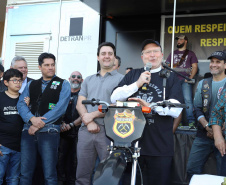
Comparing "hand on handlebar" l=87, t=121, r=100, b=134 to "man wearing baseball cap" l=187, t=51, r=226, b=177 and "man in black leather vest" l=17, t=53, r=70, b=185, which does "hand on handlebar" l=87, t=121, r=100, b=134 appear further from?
"man wearing baseball cap" l=187, t=51, r=226, b=177

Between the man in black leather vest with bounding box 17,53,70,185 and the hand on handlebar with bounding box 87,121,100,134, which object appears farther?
the man in black leather vest with bounding box 17,53,70,185

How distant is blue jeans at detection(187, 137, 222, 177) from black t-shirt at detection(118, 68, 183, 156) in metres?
1.05

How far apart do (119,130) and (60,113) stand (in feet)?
6.59

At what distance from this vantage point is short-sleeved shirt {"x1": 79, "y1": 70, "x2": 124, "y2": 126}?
402 centimetres

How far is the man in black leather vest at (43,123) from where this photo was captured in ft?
14.1

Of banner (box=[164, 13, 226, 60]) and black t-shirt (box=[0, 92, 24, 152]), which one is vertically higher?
banner (box=[164, 13, 226, 60])

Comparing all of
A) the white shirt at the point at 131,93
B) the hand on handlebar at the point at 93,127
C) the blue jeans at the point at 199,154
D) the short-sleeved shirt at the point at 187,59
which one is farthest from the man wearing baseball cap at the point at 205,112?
the short-sleeved shirt at the point at 187,59

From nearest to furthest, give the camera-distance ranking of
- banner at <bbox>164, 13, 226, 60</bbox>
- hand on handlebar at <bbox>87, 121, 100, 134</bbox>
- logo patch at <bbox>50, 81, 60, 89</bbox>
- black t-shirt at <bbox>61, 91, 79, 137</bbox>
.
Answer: hand on handlebar at <bbox>87, 121, 100, 134</bbox>, logo patch at <bbox>50, 81, 60, 89</bbox>, black t-shirt at <bbox>61, 91, 79, 137</bbox>, banner at <bbox>164, 13, 226, 60</bbox>

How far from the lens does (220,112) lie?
11.4 ft

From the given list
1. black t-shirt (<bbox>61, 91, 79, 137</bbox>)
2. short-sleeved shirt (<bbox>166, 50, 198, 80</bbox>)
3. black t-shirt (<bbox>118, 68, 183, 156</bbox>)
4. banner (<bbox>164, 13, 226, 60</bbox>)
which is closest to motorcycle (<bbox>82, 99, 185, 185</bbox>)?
black t-shirt (<bbox>118, 68, 183, 156</bbox>)

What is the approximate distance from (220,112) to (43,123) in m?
2.25

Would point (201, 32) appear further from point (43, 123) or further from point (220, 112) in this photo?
point (43, 123)

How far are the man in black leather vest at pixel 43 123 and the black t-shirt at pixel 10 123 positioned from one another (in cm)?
9

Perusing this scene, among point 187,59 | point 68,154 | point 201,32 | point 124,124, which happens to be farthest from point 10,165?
point 201,32
